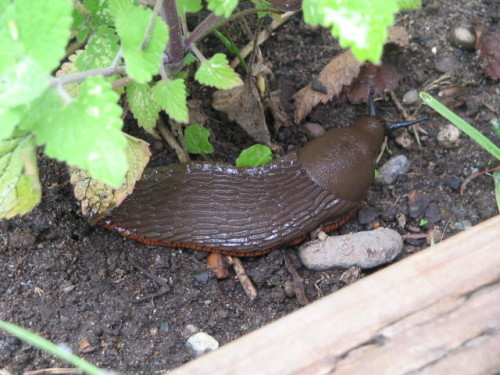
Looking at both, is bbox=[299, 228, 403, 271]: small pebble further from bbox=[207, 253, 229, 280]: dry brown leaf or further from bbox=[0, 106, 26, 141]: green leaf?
bbox=[0, 106, 26, 141]: green leaf

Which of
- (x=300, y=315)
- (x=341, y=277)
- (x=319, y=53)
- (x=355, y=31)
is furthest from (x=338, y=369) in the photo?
(x=319, y=53)

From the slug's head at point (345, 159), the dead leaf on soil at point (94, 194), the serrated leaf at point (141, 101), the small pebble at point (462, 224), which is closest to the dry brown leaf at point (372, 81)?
the slug's head at point (345, 159)

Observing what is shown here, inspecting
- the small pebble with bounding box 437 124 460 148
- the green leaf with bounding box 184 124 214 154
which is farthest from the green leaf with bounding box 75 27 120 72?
the small pebble with bounding box 437 124 460 148

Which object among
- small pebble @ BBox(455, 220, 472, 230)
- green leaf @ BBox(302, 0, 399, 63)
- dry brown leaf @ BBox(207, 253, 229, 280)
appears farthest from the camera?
small pebble @ BBox(455, 220, 472, 230)

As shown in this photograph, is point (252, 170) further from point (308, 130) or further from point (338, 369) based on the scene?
point (338, 369)

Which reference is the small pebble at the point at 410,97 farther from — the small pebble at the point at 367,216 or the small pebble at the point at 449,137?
the small pebble at the point at 367,216

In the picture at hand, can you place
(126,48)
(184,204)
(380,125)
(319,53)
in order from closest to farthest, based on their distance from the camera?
(126,48) < (184,204) < (380,125) < (319,53)
